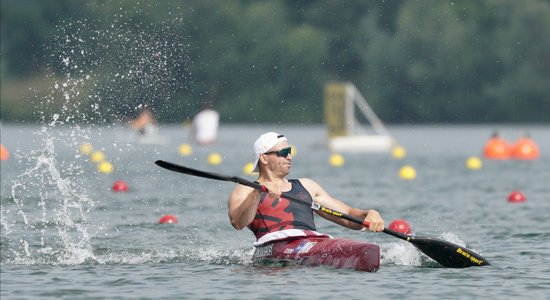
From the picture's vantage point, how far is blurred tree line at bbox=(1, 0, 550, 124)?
7594 cm

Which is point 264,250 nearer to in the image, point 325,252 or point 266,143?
point 325,252

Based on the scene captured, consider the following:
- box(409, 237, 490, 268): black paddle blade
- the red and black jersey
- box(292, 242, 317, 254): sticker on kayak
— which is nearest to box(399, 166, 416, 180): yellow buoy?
box(409, 237, 490, 268): black paddle blade

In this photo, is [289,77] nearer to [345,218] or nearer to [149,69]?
[149,69]

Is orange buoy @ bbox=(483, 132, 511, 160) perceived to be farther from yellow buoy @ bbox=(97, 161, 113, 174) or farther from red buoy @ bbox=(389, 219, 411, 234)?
red buoy @ bbox=(389, 219, 411, 234)

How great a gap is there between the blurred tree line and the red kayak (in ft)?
191

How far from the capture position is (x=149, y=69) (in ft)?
194

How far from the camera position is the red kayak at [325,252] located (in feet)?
44.1

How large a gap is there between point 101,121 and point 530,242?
199ft

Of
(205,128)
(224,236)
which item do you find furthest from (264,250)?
(205,128)

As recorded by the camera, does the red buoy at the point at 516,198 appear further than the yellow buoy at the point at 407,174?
No

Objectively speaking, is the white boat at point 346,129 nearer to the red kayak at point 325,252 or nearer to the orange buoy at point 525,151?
the orange buoy at point 525,151

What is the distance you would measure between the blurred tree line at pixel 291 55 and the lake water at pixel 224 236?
42624 mm

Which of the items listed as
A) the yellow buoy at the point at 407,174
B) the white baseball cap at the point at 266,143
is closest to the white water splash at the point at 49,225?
the white baseball cap at the point at 266,143

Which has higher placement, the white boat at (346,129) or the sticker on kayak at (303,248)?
the white boat at (346,129)
